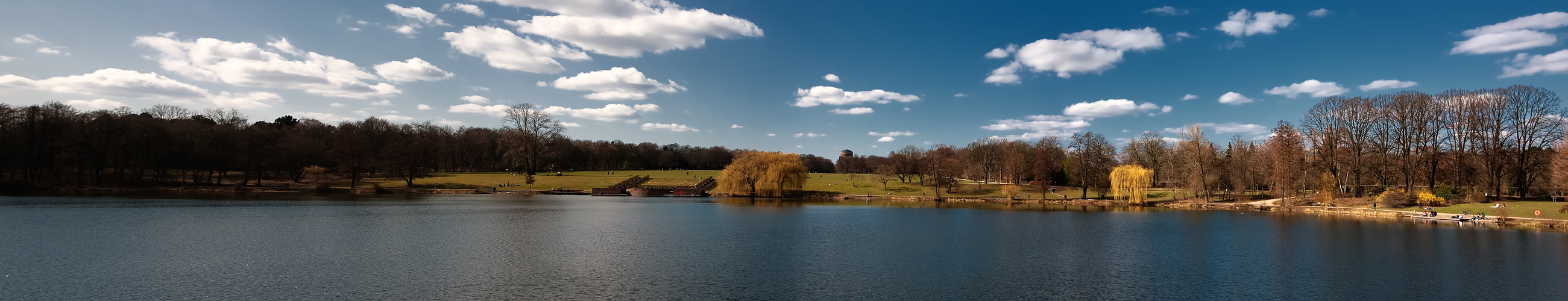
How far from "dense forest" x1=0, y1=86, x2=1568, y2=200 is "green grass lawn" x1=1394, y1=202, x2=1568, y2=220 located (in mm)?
1541

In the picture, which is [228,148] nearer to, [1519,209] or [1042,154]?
[1042,154]

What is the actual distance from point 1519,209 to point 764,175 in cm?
4907

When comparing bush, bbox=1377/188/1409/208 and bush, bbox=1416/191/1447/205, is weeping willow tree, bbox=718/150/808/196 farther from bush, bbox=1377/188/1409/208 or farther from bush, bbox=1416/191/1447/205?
bush, bbox=1416/191/1447/205

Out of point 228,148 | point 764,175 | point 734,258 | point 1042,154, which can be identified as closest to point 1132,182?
point 1042,154

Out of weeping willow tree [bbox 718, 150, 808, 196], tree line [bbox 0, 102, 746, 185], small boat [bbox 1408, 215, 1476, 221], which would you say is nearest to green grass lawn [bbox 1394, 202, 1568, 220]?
small boat [bbox 1408, 215, 1476, 221]

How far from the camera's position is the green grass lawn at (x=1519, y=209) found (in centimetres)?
3411

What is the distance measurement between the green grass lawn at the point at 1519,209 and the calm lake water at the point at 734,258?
5091 mm

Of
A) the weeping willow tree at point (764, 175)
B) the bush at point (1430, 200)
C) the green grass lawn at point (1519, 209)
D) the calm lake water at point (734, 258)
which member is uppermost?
the weeping willow tree at point (764, 175)

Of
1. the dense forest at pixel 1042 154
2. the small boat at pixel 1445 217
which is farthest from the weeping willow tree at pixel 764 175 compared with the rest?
the small boat at pixel 1445 217

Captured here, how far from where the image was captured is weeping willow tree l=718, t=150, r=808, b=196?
63250mm

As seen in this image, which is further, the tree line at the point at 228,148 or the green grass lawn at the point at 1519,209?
the tree line at the point at 228,148

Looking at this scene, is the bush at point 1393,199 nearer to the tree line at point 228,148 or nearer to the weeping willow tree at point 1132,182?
the weeping willow tree at point 1132,182

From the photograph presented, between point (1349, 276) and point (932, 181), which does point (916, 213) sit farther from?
point (932, 181)

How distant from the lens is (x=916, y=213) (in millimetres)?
44094
